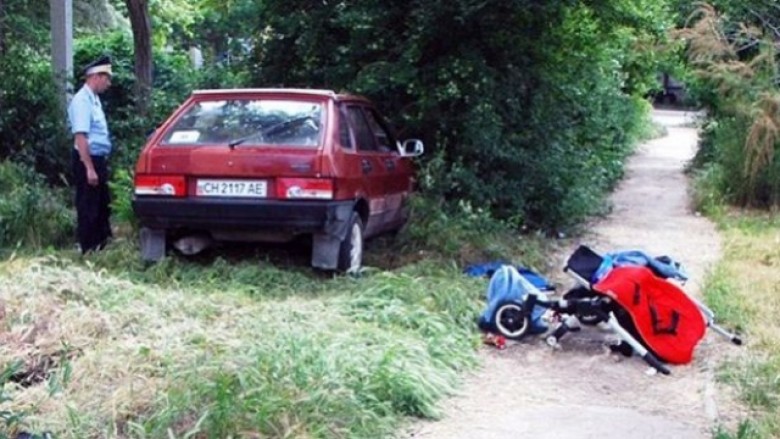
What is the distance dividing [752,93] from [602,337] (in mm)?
8851

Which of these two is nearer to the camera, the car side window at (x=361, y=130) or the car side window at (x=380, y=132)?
the car side window at (x=361, y=130)

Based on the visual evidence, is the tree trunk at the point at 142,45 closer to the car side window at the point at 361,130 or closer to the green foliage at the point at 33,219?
the green foliage at the point at 33,219

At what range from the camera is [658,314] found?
7.14 metres

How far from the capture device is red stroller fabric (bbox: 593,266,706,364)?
280 inches

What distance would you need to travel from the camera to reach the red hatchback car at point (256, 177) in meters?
8.31

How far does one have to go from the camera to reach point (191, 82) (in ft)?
46.4

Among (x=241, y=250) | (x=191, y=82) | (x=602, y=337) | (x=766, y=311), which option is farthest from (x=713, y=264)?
(x=191, y=82)

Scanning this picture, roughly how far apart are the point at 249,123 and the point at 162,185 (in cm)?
86

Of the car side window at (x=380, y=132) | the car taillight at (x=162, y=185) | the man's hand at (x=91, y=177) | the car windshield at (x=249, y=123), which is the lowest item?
the man's hand at (x=91, y=177)

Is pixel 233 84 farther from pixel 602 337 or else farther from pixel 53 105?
pixel 602 337

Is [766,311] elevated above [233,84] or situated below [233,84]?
below

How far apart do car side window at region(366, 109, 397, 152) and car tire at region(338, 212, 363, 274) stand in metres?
1.26

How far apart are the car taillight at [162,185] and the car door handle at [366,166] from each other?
155 centimetres

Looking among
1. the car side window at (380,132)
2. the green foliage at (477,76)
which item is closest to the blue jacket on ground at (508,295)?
the car side window at (380,132)
